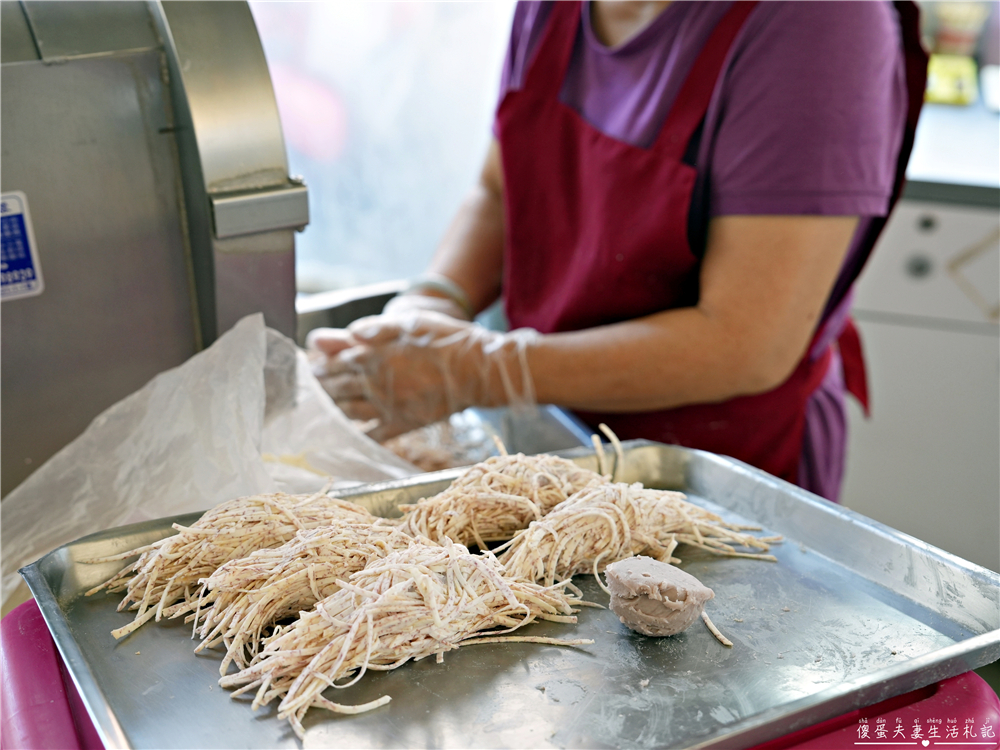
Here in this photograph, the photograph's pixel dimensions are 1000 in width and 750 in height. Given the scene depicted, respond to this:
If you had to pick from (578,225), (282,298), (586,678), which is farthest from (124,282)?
(578,225)

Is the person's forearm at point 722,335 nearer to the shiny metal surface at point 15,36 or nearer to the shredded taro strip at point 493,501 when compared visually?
the shredded taro strip at point 493,501

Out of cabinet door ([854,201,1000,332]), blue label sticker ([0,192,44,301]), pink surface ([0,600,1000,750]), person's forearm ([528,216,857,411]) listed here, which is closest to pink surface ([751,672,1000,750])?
pink surface ([0,600,1000,750])

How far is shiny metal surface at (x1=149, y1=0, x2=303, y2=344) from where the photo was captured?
2.74 ft

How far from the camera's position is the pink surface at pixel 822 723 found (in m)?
0.58

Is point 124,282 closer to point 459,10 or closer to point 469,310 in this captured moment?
point 469,310

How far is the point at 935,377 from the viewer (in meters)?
2.17

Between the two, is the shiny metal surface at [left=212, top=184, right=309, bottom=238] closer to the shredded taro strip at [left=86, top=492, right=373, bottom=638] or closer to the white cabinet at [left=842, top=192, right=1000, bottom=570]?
the shredded taro strip at [left=86, top=492, right=373, bottom=638]

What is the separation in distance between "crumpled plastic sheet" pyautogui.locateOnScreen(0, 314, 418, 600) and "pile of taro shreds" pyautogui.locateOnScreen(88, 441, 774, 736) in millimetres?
116

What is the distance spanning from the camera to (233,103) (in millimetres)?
848

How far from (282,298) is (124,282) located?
0.16 meters

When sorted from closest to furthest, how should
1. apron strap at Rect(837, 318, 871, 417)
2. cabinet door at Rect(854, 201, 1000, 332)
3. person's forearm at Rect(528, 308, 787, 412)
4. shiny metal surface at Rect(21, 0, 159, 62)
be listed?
shiny metal surface at Rect(21, 0, 159, 62)
person's forearm at Rect(528, 308, 787, 412)
apron strap at Rect(837, 318, 871, 417)
cabinet door at Rect(854, 201, 1000, 332)

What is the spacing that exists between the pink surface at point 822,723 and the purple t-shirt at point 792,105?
2.22ft

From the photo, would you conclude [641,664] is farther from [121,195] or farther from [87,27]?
[87,27]

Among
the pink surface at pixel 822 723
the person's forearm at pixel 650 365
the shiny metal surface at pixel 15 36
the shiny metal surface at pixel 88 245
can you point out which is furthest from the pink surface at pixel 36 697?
the person's forearm at pixel 650 365
